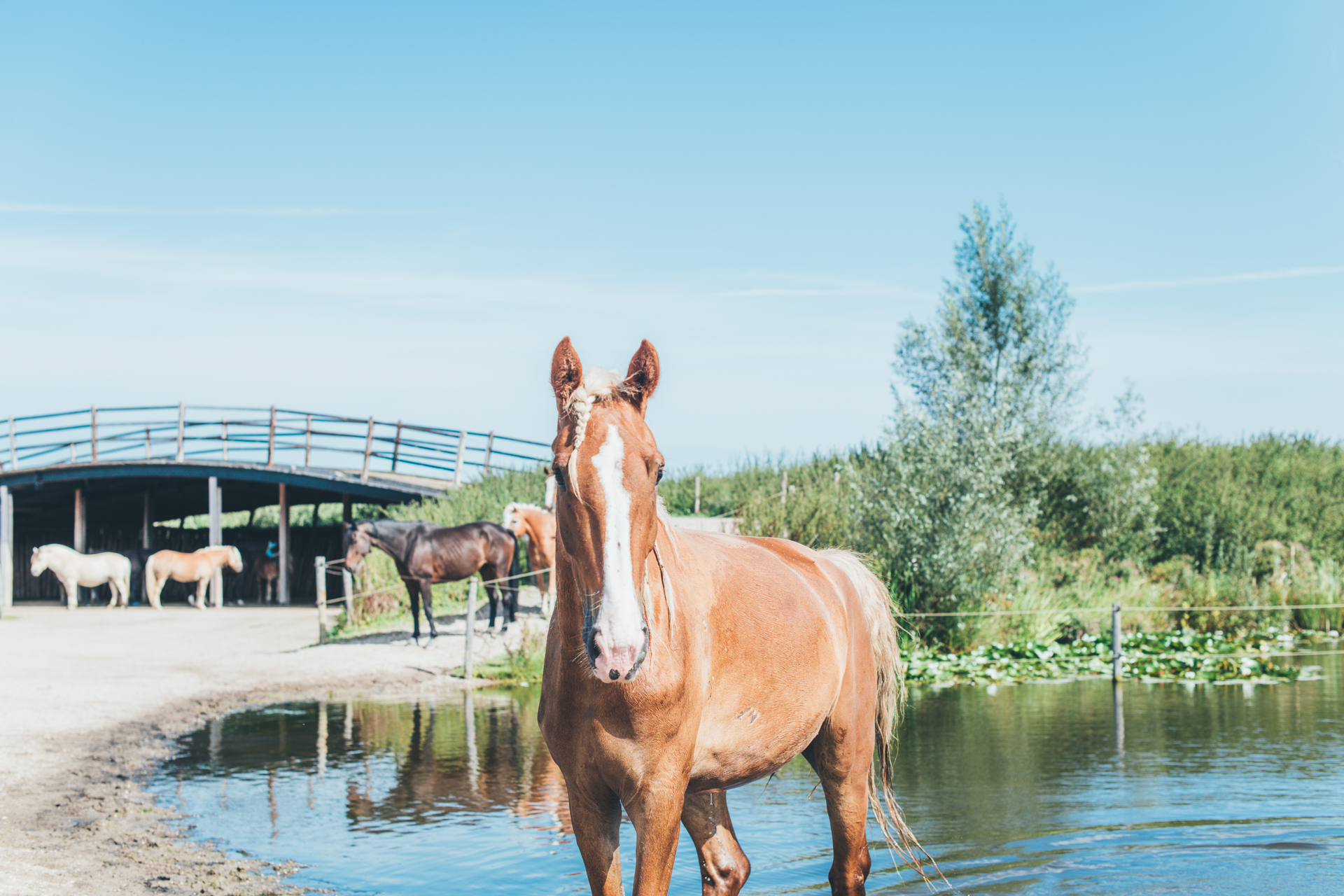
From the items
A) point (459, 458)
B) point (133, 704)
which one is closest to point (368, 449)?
point (459, 458)

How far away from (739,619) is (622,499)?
1.07m

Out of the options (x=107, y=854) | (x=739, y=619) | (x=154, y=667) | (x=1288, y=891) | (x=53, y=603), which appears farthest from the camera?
(x=53, y=603)

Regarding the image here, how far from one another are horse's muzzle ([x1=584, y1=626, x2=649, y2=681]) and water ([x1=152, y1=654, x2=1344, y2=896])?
3.47m

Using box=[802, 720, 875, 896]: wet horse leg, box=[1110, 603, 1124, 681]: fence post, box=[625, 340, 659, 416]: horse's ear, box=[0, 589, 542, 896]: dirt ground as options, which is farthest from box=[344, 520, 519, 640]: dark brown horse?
box=[625, 340, 659, 416]: horse's ear

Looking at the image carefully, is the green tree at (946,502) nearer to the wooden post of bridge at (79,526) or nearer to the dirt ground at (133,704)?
the dirt ground at (133,704)

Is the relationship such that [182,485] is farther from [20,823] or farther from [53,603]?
[20,823]

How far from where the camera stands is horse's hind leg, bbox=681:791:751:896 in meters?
4.40

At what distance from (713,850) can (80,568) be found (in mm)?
26315

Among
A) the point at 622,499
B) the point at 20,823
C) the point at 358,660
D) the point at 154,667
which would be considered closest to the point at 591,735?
the point at 622,499

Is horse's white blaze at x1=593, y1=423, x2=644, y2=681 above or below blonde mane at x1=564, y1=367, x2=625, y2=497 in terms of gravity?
below

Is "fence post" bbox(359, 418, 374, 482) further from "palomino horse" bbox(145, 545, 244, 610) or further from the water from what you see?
the water

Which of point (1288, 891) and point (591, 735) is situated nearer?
point (591, 735)

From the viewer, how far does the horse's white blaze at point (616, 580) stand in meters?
2.71

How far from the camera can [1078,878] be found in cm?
577
